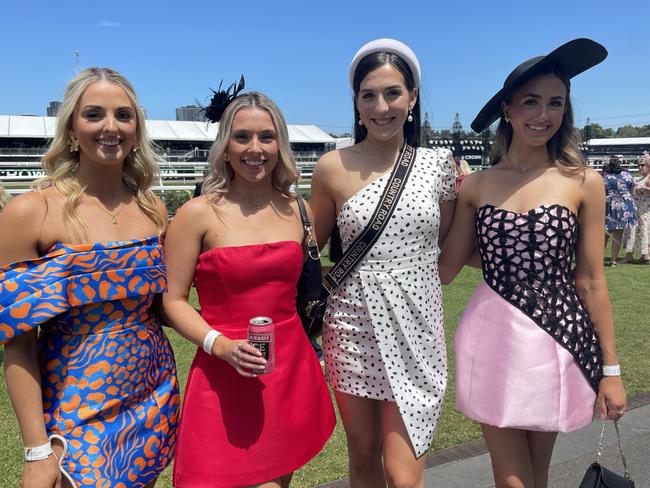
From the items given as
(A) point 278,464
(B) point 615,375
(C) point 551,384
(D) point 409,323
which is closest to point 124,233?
(A) point 278,464

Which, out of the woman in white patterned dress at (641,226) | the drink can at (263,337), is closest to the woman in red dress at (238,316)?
the drink can at (263,337)

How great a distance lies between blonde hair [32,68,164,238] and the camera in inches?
82.6

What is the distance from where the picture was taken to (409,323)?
2.52 metres

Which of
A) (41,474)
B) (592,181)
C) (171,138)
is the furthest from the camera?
(171,138)

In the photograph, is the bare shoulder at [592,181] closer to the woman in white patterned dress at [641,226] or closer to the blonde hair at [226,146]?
the blonde hair at [226,146]

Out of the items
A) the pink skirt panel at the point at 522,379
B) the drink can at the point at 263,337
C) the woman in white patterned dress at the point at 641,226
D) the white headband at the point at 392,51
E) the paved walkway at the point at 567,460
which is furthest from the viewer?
the woman in white patterned dress at the point at 641,226

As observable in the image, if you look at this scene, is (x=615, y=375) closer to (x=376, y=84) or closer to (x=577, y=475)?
(x=577, y=475)

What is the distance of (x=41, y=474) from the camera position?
192 centimetres

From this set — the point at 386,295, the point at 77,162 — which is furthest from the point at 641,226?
the point at 77,162

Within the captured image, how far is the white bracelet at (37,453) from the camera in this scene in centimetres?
193

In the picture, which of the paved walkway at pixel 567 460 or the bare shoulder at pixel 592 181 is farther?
the paved walkway at pixel 567 460

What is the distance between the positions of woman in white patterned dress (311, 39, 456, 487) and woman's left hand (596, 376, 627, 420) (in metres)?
0.68

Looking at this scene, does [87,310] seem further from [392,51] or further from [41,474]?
[392,51]

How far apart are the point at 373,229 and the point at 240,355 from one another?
831mm
